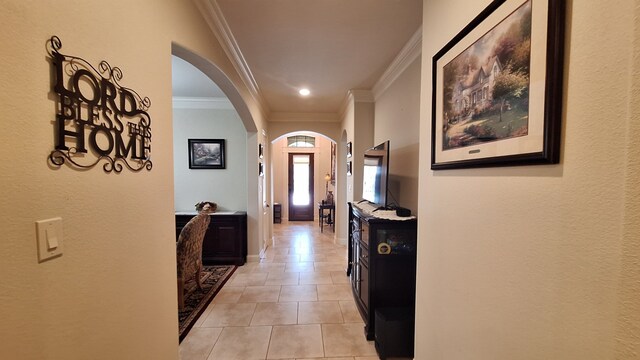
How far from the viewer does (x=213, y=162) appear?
448 cm

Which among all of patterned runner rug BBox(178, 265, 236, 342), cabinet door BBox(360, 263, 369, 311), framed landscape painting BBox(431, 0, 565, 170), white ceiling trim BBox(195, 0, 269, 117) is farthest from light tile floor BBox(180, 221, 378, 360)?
white ceiling trim BBox(195, 0, 269, 117)

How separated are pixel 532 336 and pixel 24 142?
1644mm

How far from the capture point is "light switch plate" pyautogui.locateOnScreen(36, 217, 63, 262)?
0.73m

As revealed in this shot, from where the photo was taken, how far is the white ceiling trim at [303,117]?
5.23 meters

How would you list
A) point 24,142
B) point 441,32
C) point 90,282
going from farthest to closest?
point 441,32 → point 90,282 → point 24,142

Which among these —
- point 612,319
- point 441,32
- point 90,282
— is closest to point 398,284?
point 612,319

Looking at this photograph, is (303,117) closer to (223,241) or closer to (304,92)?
(304,92)

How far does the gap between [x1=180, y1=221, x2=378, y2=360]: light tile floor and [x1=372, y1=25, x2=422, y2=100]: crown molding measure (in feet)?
9.22

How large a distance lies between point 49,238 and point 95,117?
0.45 m

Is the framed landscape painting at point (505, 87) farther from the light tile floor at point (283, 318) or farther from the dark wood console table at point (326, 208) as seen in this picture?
the dark wood console table at point (326, 208)

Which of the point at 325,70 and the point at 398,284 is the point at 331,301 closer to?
the point at 398,284

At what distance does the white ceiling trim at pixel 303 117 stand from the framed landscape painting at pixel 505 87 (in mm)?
4120

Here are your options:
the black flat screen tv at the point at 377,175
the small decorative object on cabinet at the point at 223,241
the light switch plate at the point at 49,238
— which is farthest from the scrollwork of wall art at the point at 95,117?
the small decorative object on cabinet at the point at 223,241

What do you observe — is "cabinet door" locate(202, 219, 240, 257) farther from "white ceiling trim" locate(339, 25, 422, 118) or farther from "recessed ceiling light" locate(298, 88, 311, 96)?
"white ceiling trim" locate(339, 25, 422, 118)
